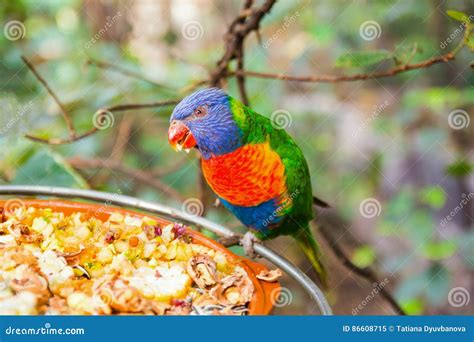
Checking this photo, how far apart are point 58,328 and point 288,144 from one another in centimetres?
99

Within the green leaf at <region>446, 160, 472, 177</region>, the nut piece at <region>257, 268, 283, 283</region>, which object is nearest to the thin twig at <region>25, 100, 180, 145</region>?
the nut piece at <region>257, 268, 283, 283</region>

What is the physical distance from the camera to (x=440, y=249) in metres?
2.78

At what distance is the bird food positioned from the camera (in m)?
1.29

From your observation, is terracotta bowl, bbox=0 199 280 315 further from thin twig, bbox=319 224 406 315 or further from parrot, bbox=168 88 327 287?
thin twig, bbox=319 224 406 315

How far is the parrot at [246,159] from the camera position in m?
1.86

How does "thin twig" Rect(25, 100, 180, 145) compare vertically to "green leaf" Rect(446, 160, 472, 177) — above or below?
above

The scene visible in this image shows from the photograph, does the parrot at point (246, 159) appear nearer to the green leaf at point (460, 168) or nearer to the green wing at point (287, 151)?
the green wing at point (287, 151)

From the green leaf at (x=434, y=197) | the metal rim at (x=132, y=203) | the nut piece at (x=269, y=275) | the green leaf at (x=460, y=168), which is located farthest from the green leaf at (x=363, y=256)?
the nut piece at (x=269, y=275)

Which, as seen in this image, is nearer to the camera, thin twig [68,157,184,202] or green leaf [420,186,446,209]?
thin twig [68,157,184,202]

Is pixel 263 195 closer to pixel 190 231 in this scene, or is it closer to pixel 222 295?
pixel 190 231

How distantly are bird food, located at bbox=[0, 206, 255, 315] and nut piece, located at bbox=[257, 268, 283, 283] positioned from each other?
0.04 metres

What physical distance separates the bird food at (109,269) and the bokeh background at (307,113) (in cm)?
56

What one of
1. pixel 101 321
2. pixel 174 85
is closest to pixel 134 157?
pixel 174 85

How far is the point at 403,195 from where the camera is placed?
9.54 ft
